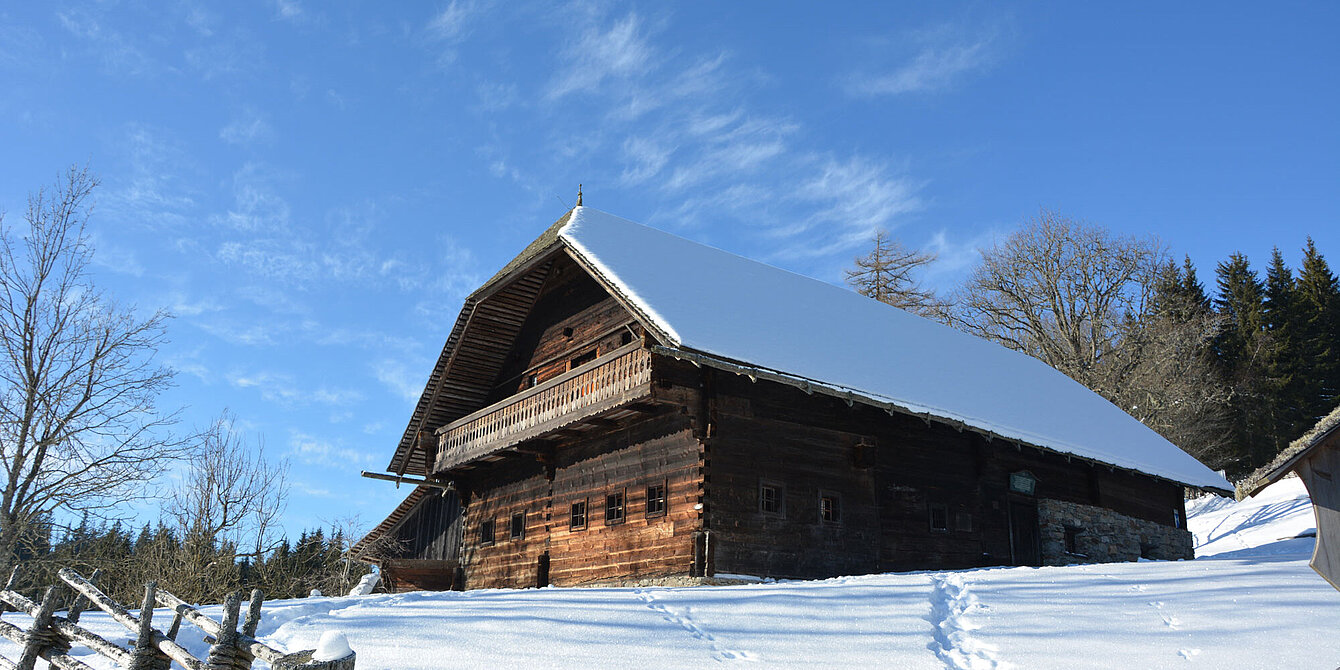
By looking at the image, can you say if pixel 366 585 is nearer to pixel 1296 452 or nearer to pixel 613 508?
pixel 613 508

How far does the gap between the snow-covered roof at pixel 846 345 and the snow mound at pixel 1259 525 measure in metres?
1.79

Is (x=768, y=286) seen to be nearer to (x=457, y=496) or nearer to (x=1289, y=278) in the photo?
(x=457, y=496)

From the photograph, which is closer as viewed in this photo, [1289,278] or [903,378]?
[903,378]

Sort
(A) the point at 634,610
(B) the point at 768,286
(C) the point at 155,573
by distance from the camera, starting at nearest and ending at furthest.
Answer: (A) the point at 634,610 → (B) the point at 768,286 → (C) the point at 155,573

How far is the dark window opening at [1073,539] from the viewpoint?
22.2 meters

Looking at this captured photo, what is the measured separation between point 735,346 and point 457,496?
12.5m

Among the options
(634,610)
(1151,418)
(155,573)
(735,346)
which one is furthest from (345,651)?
(1151,418)

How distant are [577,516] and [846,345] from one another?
6.99 m

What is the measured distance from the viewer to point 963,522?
19984 mm

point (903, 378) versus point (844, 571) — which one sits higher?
point (903, 378)

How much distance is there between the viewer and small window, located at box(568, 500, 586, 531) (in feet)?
62.4

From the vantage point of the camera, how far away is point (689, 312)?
1714 cm

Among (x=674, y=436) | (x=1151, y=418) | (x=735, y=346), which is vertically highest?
(x=1151, y=418)

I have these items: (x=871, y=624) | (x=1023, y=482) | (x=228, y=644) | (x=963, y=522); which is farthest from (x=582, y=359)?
(x=228, y=644)
